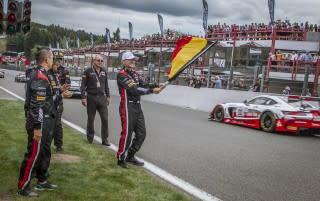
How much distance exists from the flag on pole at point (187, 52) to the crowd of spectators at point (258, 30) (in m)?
21.7

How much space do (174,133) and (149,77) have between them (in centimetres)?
1674

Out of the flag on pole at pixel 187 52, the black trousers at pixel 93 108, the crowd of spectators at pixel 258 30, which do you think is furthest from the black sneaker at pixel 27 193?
the crowd of spectators at pixel 258 30

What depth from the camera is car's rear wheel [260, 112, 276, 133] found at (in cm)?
1354

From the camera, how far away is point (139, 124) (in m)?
7.21

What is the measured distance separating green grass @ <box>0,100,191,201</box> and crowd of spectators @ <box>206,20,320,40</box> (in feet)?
71.6

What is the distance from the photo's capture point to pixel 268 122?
1384 centimetres

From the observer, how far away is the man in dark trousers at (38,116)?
5.09 metres

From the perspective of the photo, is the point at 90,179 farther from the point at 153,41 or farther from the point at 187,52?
the point at 153,41

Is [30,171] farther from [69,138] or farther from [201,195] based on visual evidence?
[69,138]

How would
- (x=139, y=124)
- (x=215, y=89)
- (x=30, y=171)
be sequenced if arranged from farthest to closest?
(x=215, y=89)
(x=139, y=124)
(x=30, y=171)

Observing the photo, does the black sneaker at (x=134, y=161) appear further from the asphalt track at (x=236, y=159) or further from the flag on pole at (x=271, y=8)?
the flag on pole at (x=271, y=8)

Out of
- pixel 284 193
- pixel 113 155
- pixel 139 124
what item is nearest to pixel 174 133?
pixel 113 155

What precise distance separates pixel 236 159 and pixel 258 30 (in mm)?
22696

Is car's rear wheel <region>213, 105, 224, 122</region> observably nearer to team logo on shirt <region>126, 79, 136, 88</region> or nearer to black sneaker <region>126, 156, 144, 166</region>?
black sneaker <region>126, 156, 144, 166</region>
